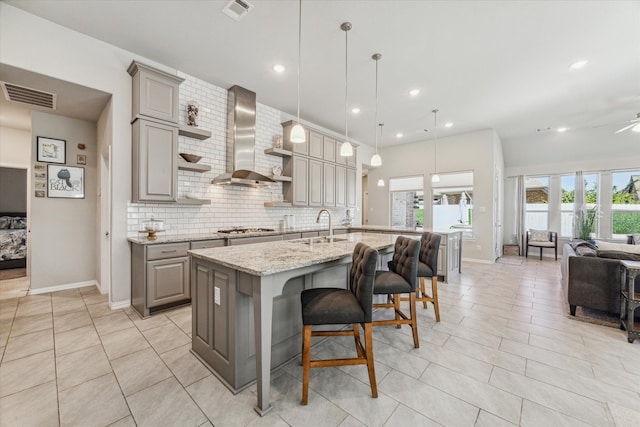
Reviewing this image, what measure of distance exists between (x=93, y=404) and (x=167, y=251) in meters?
1.62

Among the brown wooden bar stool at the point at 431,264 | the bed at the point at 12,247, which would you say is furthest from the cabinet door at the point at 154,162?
the bed at the point at 12,247

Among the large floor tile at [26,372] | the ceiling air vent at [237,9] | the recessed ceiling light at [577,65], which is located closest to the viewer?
the large floor tile at [26,372]

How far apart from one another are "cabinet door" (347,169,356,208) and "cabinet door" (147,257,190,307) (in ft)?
13.8

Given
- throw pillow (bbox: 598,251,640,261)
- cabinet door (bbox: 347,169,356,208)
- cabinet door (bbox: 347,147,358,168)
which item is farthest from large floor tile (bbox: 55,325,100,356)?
throw pillow (bbox: 598,251,640,261)

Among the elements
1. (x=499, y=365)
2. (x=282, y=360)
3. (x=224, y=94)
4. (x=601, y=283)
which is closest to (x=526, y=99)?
(x=601, y=283)

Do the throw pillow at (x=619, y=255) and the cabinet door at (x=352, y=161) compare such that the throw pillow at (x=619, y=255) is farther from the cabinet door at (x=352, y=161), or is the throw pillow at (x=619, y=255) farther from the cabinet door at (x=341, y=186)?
the cabinet door at (x=352, y=161)

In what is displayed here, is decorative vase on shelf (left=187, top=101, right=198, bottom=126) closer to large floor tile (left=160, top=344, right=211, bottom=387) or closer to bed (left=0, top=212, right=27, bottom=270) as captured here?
large floor tile (left=160, top=344, right=211, bottom=387)

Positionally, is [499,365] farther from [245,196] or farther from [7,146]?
[7,146]

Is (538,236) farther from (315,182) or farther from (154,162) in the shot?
(154,162)

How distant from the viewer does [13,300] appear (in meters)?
3.37

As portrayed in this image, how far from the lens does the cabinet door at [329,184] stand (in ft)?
18.7

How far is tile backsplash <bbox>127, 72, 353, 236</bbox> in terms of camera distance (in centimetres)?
368

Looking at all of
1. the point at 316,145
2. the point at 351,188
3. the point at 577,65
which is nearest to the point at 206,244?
the point at 316,145

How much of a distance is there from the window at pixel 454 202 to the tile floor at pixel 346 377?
4151 mm
